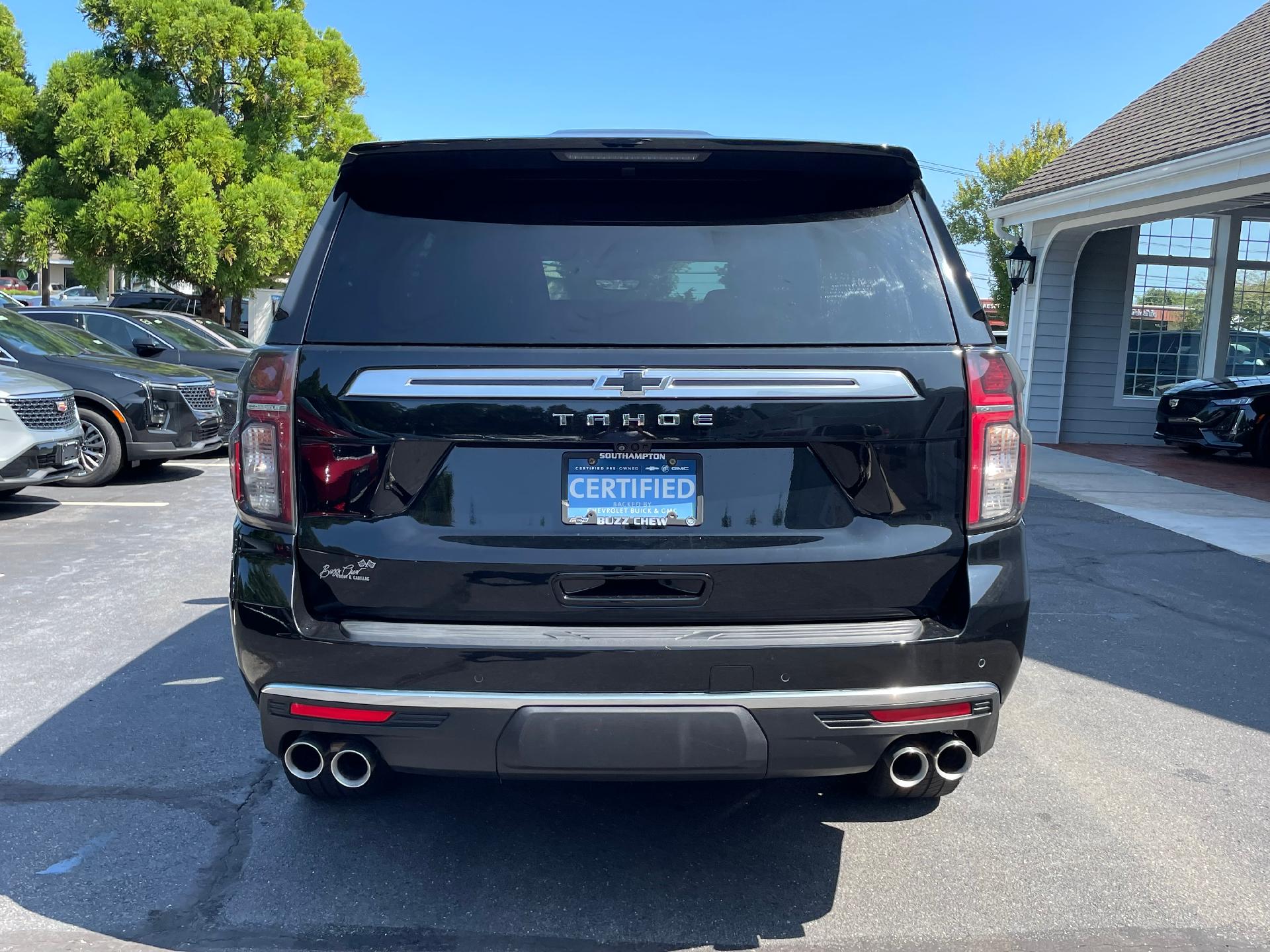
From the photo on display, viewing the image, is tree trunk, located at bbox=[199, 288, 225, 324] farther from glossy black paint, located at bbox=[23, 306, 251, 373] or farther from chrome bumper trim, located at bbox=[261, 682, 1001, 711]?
chrome bumper trim, located at bbox=[261, 682, 1001, 711]

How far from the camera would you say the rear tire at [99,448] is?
1019cm

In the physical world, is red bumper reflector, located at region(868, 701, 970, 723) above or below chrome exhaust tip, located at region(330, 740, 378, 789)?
above

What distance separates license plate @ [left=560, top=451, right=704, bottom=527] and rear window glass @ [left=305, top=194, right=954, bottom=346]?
303 mm

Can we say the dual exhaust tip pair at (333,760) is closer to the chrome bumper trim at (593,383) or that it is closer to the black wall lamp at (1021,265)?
the chrome bumper trim at (593,383)

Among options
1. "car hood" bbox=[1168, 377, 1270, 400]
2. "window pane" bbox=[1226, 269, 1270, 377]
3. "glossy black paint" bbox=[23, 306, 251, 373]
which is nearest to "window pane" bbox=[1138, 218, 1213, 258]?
"window pane" bbox=[1226, 269, 1270, 377]

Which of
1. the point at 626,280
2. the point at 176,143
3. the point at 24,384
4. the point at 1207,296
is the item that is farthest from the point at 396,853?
the point at 176,143

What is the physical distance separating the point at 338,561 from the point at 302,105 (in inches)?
811

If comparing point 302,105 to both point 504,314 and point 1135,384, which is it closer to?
point 1135,384

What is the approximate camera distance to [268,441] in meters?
2.78

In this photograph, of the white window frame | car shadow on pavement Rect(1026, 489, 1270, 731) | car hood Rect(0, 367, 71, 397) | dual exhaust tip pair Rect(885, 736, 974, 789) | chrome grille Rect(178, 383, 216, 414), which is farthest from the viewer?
the white window frame

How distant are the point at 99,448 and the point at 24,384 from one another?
1618mm

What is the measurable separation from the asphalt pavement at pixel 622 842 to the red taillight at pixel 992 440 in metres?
1.15

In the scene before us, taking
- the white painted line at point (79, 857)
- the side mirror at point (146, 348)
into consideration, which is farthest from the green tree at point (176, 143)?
the white painted line at point (79, 857)

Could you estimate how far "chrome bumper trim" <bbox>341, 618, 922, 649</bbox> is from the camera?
267 centimetres
